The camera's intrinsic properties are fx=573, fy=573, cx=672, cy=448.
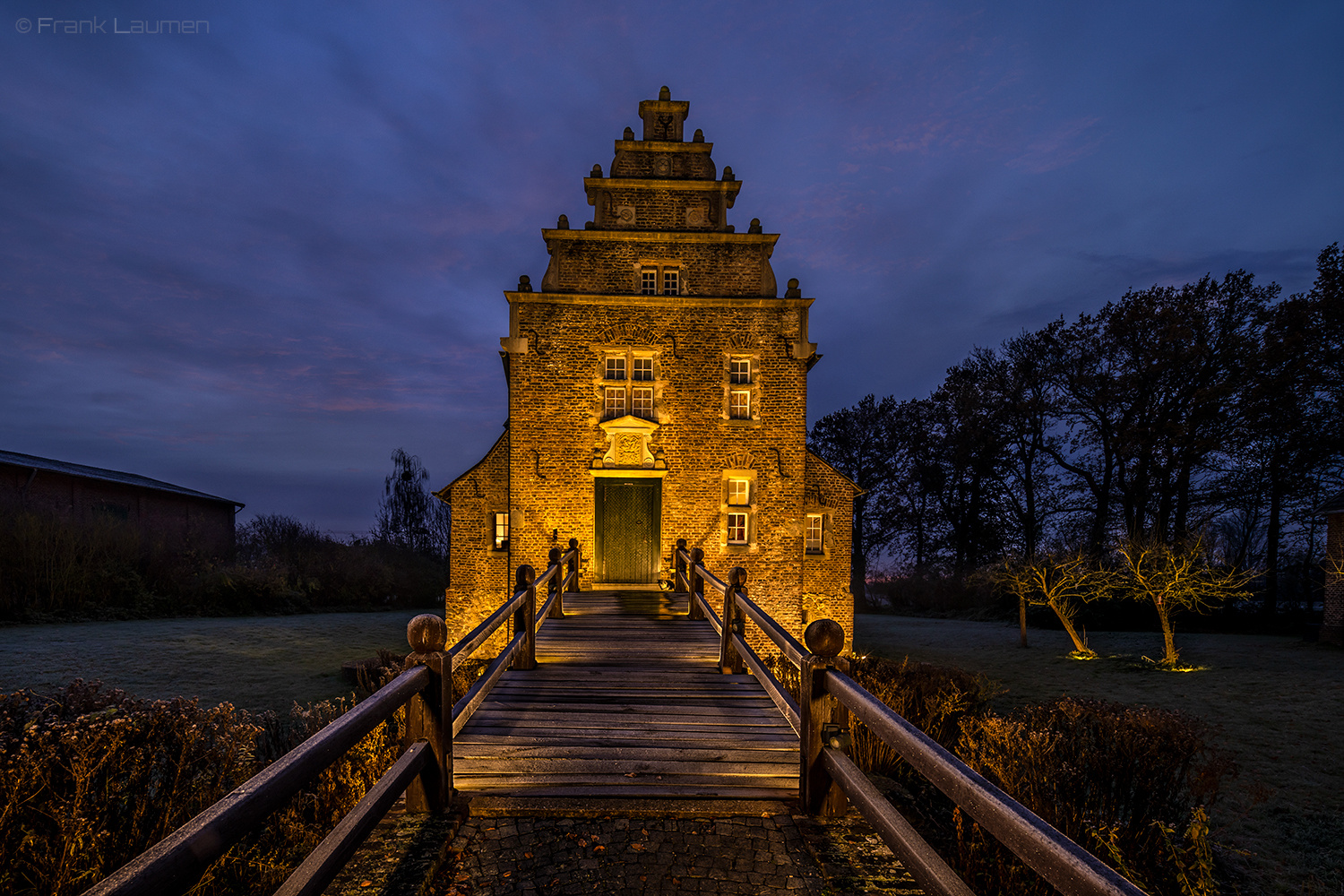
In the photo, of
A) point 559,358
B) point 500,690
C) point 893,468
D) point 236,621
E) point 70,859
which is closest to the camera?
point 70,859

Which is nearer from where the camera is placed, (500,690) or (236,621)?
(500,690)

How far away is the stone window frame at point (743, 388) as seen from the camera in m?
14.4

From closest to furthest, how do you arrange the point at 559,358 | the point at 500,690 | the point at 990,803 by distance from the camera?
1. the point at 990,803
2. the point at 500,690
3. the point at 559,358

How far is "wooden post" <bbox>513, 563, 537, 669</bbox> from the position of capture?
6.13 m

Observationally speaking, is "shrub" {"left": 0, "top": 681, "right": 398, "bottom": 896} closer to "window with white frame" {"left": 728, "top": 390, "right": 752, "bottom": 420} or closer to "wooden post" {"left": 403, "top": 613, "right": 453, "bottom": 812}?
"wooden post" {"left": 403, "top": 613, "right": 453, "bottom": 812}

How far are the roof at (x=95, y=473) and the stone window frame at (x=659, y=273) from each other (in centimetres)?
2276

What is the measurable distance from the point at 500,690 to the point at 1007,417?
28.2 meters

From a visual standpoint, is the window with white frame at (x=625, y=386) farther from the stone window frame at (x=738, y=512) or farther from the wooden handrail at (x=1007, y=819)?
the wooden handrail at (x=1007, y=819)

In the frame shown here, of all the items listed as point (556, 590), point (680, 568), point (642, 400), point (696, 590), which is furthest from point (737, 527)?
point (556, 590)

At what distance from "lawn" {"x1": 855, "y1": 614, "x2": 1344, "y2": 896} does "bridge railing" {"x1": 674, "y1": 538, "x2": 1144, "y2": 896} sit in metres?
3.42

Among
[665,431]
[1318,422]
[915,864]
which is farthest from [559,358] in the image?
[1318,422]

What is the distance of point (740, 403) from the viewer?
14.6 metres

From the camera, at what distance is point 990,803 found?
1.85 m

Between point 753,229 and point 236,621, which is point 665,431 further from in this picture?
point 236,621
